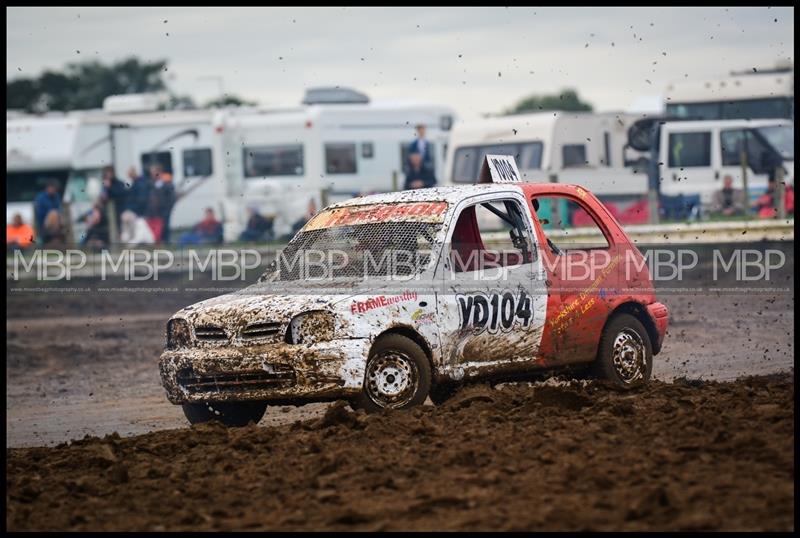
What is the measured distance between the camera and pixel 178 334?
926 centimetres

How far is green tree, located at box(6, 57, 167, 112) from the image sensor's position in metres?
74.4

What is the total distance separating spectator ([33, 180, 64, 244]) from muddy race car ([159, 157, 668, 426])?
52.1 feet

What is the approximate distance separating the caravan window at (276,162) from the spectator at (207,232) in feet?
8.73

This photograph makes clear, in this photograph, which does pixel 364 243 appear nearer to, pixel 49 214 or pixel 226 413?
pixel 226 413

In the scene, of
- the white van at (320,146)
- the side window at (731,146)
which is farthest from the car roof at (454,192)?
the white van at (320,146)

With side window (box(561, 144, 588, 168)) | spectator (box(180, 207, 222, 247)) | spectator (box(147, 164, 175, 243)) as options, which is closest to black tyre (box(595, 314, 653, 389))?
spectator (box(180, 207, 222, 247))

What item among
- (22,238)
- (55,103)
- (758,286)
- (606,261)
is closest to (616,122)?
(758,286)

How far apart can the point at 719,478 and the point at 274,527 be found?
1976 millimetres

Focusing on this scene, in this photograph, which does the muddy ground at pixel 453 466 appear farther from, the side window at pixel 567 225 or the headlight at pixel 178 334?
the side window at pixel 567 225

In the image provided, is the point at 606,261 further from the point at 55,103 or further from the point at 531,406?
the point at 55,103

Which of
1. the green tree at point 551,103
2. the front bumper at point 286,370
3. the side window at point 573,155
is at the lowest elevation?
the front bumper at point 286,370

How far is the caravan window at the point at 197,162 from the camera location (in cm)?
2944

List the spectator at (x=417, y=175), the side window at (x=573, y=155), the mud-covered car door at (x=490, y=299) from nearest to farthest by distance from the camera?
the mud-covered car door at (x=490, y=299), the spectator at (x=417, y=175), the side window at (x=573, y=155)

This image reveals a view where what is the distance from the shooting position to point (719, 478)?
6152mm
